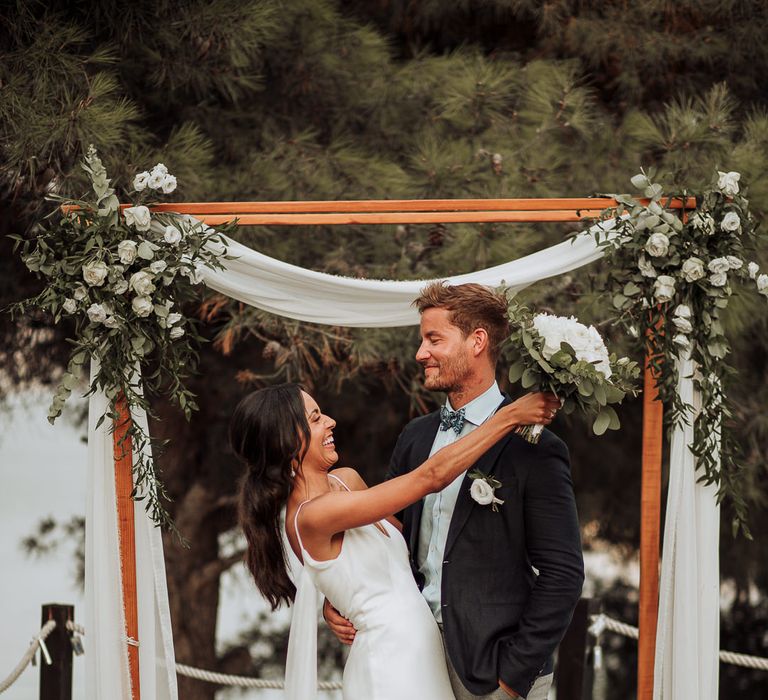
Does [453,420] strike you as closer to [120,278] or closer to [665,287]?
[665,287]

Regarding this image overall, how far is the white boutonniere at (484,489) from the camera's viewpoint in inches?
119

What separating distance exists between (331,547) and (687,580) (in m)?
1.26

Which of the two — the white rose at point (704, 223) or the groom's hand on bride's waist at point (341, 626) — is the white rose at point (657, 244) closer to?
the white rose at point (704, 223)

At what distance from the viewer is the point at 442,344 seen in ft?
10.5

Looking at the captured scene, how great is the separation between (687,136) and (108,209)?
254 centimetres

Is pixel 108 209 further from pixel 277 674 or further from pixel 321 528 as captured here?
pixel 277 674

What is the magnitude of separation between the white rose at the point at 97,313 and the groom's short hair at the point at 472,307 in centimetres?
108

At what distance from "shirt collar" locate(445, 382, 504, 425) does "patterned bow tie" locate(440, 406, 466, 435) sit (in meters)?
0.02

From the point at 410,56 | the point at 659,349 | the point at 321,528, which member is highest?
the point at 410,56

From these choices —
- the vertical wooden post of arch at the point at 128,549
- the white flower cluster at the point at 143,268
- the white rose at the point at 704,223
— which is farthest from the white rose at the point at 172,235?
the white rose at the point at 704,223

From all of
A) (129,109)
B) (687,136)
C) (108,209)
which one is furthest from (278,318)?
(687,136)

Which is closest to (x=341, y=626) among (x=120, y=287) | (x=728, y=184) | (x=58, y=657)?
(x=120, y=287)

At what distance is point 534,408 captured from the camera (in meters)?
2.92

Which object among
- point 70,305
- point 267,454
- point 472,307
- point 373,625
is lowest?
point 373,625
